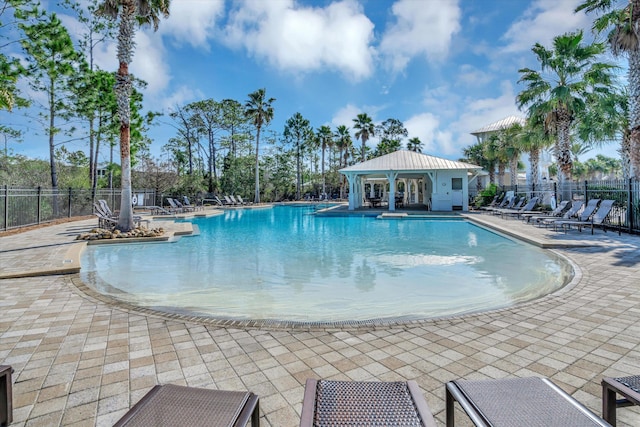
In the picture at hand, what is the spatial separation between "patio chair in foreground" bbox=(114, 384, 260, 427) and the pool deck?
565mm

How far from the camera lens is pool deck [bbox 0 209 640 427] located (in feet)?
7.62

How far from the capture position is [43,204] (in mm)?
15227

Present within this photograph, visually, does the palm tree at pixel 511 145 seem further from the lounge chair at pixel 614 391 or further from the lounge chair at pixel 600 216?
the lounge chair at pixel 614 391

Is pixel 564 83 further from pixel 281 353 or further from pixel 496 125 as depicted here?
pixel 496 125

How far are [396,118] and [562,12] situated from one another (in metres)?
36.9

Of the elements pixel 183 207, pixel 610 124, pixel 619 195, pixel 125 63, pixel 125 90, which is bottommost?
pixel 183 207

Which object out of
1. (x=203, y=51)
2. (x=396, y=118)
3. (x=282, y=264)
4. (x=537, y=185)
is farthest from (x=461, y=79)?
(x=396, y=118)

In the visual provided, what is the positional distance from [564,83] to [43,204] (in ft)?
80.1

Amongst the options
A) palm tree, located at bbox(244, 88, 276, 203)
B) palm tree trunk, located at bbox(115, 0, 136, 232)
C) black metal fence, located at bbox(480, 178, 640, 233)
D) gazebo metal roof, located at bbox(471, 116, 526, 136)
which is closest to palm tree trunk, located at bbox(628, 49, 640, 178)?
black metal fence, located at bbox(480, 178, 640, 233)

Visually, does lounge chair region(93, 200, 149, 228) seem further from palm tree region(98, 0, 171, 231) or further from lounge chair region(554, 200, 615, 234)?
lounge chair region(554, 200, 615, 234)

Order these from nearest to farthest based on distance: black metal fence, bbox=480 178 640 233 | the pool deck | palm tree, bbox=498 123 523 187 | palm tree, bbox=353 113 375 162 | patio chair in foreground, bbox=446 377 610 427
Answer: patio chair in foreground, bbox=446 377 610 427 < the pool deck < black metal fence, bbox=480 178 640 233 < palm tree, bbox=498 123 523 187 < palm tree, bbox=353 113 375 162

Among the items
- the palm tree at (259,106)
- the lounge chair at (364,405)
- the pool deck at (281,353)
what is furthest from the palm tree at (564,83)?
the palm tree at (259,106)

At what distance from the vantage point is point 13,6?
1429cm

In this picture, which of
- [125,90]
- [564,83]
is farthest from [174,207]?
[564,83]
